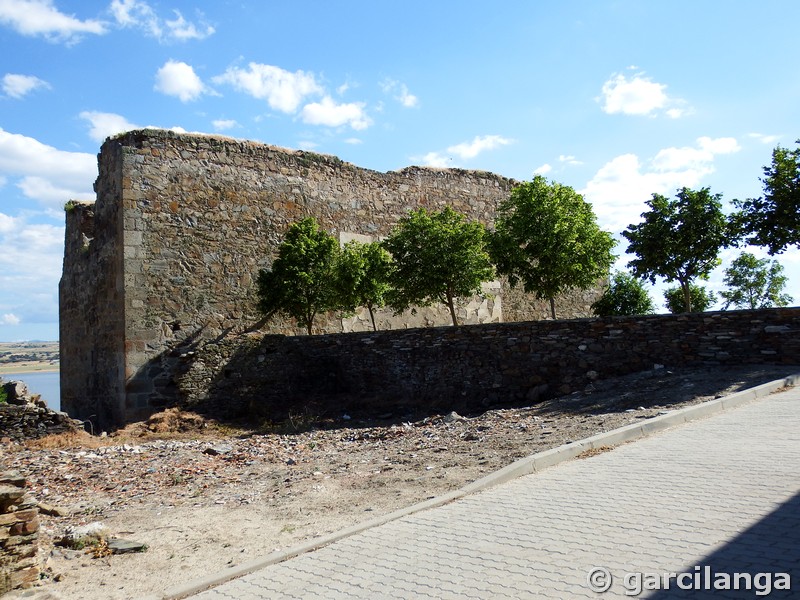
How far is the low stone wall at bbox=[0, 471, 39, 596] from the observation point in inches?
174

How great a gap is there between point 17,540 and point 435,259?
12.7m

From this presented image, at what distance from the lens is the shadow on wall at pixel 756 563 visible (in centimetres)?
325

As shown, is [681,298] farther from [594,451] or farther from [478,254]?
[594,451]

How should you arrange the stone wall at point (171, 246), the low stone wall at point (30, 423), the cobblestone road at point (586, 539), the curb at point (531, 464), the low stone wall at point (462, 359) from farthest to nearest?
1. the stone wall at point (171, 246)
2. the low stone wall at point (30, 423)
3. the low stone wall at point (462, 359)
4. the curb at point (531, 464)
5. the cobblestone road at point (586, 539)

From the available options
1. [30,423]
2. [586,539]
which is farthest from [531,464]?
[30,423]

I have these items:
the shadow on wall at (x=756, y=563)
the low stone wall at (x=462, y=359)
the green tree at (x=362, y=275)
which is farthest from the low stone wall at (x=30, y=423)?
the shadow on wall at (x=756, y=563)

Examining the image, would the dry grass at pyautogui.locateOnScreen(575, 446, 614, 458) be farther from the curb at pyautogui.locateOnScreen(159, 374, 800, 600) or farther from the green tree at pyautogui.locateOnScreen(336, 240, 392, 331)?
the green tree at pyautogui.locateOnScreen(336, 240, 392, 331)

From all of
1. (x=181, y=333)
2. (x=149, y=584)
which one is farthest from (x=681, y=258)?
(x=149, y=584)

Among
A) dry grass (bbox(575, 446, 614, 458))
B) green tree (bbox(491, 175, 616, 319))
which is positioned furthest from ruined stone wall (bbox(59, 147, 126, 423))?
dry grass (bbox(575, 446, 614, 458))

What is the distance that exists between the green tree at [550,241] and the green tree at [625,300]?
6.58m

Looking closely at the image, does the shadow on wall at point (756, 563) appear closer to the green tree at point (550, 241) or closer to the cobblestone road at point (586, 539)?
the cobblestone road at point (586, 539)

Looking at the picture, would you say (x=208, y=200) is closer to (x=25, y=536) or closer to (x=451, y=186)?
(x=451, y=186)

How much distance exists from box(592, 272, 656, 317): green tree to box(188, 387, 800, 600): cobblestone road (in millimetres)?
18233

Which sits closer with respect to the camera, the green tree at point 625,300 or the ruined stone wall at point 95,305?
the ruined stone wall at point 95,305
